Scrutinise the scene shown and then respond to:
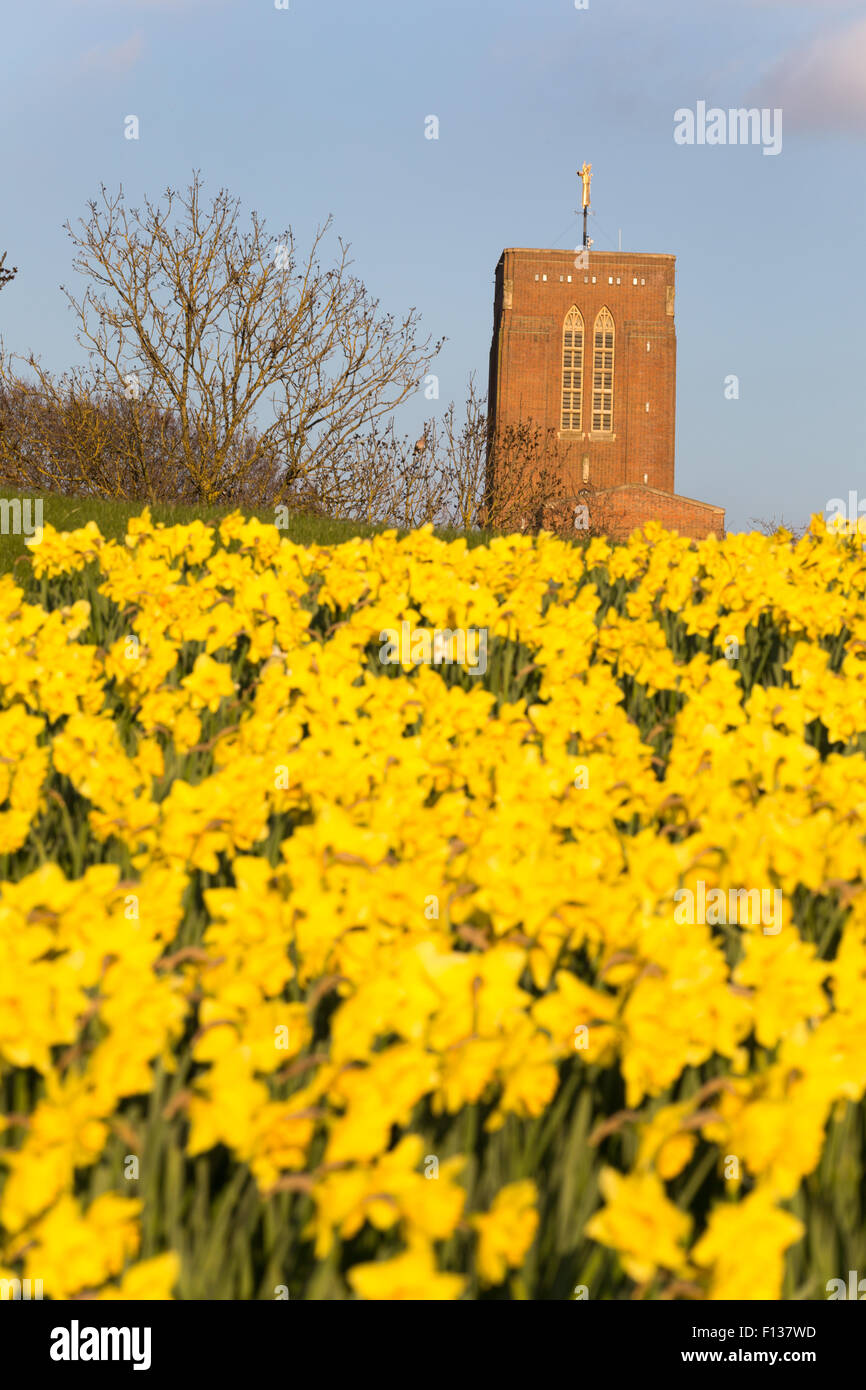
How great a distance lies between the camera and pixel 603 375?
51312mm

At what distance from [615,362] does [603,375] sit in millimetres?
825

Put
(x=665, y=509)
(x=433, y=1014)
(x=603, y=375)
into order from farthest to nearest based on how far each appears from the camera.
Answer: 1. (x=603, y=375)
2. (x=665, y=509)
3. (x=433, y=1014)

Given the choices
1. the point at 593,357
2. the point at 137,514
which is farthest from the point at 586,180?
the point at 137,514

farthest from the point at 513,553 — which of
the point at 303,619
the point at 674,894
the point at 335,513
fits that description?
the point at 335,513

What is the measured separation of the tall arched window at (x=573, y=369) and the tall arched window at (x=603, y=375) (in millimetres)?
692

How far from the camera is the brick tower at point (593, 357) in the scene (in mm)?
50312

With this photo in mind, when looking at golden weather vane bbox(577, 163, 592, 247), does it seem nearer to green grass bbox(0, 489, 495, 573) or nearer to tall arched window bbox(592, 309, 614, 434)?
tall arched window bbox(592, 309, 614, 434)

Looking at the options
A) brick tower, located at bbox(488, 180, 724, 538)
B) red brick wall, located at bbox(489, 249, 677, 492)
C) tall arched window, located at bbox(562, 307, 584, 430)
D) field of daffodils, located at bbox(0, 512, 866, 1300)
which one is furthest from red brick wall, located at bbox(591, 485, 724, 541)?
field of daffodils, located at bbox(0, 512, 866, 1300)

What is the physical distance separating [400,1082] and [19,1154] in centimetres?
40

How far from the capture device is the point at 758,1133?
112cm

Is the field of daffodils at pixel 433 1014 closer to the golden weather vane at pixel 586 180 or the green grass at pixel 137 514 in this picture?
the green grass at pixel 137 514

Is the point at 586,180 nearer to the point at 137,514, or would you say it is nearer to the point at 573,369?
the point at 573,369

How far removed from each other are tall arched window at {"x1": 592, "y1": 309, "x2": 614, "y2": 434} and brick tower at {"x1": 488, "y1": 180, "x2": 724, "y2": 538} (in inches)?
1.9

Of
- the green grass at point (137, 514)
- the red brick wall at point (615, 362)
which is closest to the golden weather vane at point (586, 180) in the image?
the red brick wall at point (615, 362)
